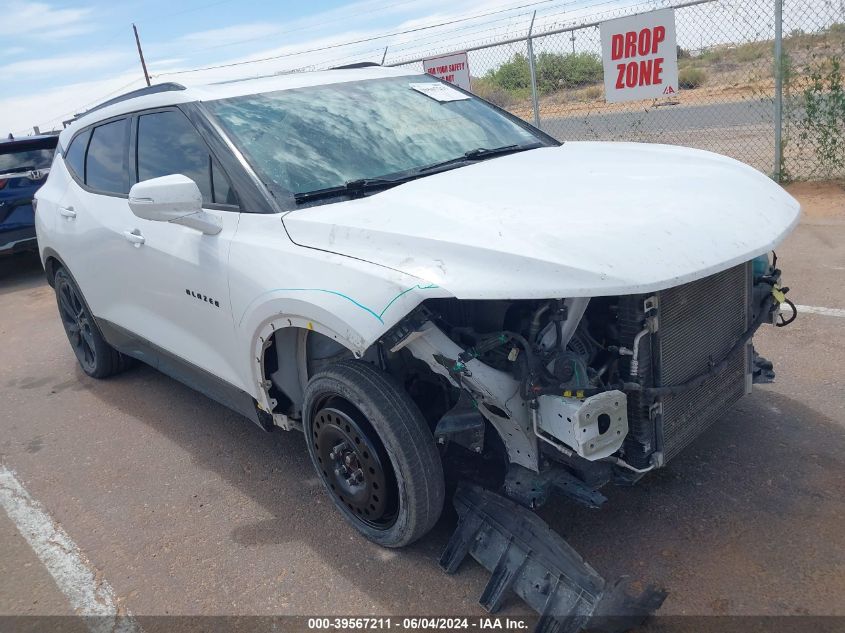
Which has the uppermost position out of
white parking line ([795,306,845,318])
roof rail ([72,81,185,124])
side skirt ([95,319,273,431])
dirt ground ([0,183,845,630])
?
roof rail ([72,81,185,124])

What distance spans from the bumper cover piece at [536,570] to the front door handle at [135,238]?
2.12m

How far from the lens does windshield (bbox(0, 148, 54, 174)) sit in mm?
9047

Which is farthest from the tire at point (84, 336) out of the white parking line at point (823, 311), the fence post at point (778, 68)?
the fence post at point (778, 68)

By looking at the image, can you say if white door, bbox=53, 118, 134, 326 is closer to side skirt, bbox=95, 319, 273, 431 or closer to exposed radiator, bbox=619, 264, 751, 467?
side skirt, bbox=95, 319, 273, 431

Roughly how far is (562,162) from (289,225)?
1260mm

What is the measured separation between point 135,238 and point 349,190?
4.65 ft

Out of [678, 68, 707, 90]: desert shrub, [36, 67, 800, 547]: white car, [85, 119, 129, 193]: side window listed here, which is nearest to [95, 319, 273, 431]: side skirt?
[36, 67, 800, 547]: white car

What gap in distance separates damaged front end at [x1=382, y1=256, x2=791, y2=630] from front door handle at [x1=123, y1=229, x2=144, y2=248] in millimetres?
1848

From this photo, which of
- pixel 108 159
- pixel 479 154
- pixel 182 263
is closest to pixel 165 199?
pixel 182 263

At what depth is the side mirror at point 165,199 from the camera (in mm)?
2945

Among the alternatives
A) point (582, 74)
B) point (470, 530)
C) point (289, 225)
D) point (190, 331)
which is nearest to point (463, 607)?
point (470, 530)

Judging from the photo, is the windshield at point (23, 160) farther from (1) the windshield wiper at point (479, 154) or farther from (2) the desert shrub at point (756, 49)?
(2) the desert shrub at point (756, 49)

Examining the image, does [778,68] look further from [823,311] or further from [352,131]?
[352,131]

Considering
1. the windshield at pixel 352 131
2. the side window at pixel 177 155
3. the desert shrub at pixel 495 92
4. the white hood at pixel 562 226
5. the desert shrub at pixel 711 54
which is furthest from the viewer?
the desert shrub at pixel 495 92
